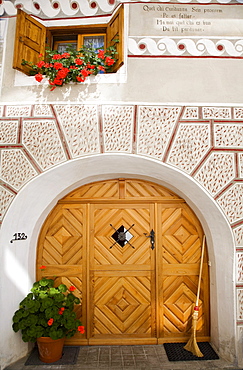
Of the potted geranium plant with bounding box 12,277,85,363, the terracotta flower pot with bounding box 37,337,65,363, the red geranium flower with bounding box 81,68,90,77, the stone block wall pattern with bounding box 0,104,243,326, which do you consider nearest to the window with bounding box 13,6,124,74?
the red geranium flower with bounding box 81,68,90,77

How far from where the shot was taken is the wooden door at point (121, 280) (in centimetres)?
385

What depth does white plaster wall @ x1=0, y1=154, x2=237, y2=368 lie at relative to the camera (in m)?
3.33

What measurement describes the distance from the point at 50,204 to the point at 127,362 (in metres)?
2.06

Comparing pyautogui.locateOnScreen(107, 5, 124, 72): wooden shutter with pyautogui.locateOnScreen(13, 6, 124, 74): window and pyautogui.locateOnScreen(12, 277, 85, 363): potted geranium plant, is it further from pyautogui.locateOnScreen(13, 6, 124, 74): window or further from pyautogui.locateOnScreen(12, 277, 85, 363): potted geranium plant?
pyautogui.locateOnScreen(12, 277, 85, 363): potted geranium plant

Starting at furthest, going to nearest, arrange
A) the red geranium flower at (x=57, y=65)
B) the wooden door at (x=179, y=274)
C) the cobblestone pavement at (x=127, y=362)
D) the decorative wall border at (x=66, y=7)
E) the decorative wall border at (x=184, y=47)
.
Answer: the wooden door at (x=179, y=274)
the decorative wall border at (x=66, y=7)
the decorative wall border at (x=184, y=47)
the red geranium flower at (x=57, y=65)
the cobblestone pavement at (x=127, y=362)

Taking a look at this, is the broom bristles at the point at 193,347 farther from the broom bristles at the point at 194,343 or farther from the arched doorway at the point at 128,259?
the arched doorway at the point at 128,259

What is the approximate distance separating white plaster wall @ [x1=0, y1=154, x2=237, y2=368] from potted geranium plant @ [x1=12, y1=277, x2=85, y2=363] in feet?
0.48

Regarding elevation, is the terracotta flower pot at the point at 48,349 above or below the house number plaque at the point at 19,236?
below

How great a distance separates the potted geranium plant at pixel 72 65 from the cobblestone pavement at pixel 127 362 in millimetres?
3121

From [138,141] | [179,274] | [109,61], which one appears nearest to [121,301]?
[179,274]

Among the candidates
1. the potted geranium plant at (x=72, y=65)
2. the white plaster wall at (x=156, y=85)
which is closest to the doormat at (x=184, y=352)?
the white plaster wall at (x=156, y=85)

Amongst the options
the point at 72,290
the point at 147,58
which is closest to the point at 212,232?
the point at 72,290

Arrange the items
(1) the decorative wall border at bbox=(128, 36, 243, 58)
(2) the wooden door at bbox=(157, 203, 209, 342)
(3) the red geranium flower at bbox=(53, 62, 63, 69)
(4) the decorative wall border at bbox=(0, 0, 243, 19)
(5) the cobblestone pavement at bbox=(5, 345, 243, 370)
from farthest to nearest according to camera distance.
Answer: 1. (2) the wooden door at bbox=(157, 203, 209, 342)
2. (4) the decorative wall border at bbox=(0, 0, 243, 19)
3. (1) the decorative wall border at bbox=(128, 36, 243, 58)
4. (3) the red geranium flower at bbox=(53, 62, 63, 69)
5. (5) the cobblestone pavement at bbox=(5, 345, 243, 370)

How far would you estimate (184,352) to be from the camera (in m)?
3.54
